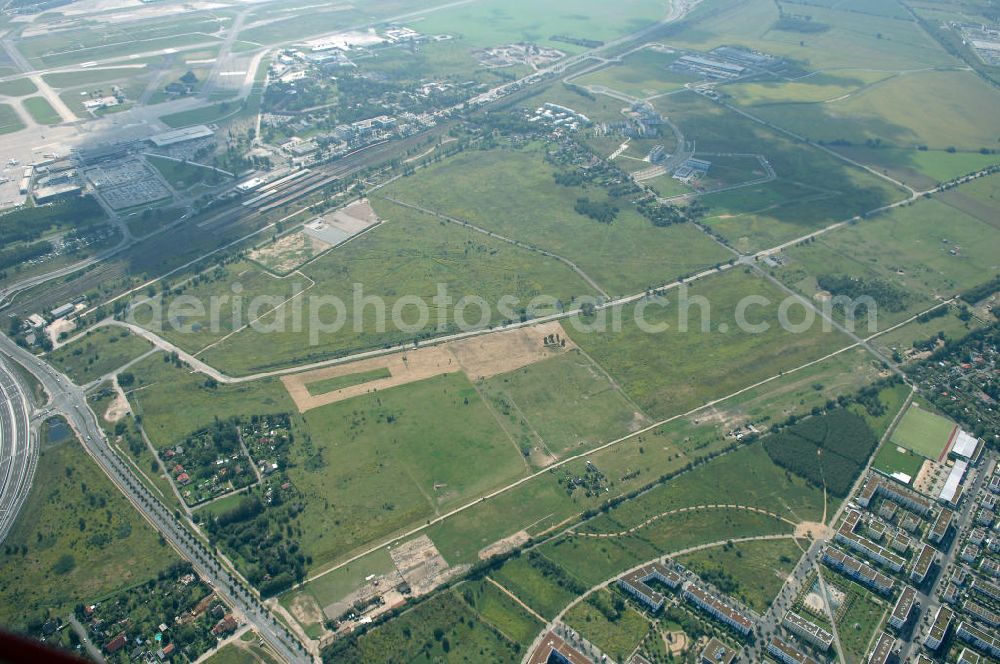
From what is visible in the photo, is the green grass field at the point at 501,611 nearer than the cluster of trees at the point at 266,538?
Yes

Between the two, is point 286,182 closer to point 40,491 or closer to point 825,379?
point 40,491

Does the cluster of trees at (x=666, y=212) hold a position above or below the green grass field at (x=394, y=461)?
below

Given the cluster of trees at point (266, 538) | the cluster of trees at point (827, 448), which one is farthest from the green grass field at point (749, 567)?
the cluster of trees at point (266, 538)

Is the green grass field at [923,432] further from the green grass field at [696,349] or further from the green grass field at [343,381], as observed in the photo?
the green grass field at [343,381]

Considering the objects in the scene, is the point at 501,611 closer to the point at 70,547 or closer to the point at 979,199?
the point at 70,547

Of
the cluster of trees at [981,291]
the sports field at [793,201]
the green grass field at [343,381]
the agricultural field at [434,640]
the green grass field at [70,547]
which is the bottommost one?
the cluster of trees at [981,291]
